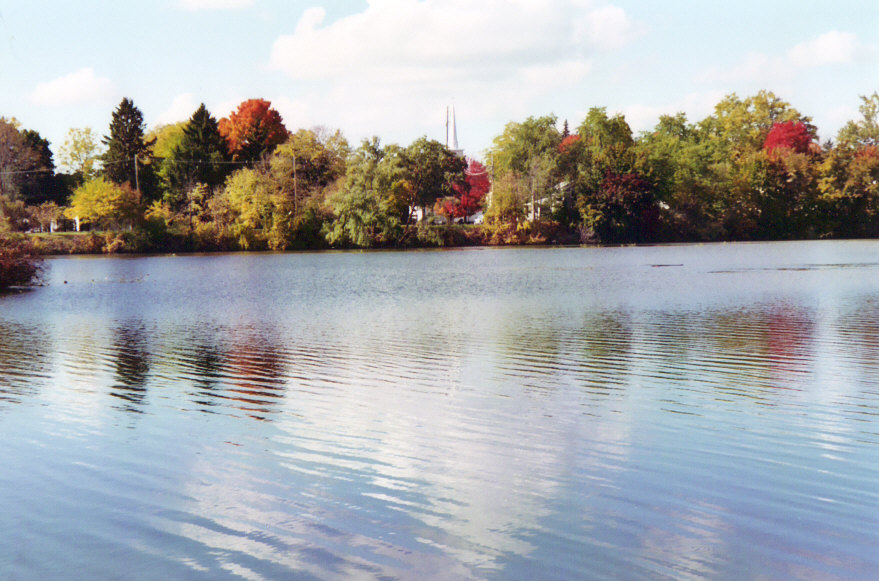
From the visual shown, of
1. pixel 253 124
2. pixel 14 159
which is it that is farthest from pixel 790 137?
pixel 14 159

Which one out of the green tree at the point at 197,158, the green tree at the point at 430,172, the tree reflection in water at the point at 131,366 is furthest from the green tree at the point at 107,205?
the tree reflection in water at the point at 131,366

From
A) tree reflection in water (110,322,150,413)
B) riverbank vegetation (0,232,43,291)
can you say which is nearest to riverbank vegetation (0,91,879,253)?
riverbank vegetation (0,232,43,291)

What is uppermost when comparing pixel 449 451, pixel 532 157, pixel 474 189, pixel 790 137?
pixel 790 137

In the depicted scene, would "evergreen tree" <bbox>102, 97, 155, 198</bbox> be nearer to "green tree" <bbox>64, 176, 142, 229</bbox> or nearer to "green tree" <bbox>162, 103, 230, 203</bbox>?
"green tree" <bbox>162, 103, 230, 203</bbox>

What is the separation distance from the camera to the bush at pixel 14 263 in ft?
Answer: 118

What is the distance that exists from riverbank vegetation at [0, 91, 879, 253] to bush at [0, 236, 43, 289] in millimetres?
37108

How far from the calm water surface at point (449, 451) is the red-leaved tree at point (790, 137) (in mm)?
89540

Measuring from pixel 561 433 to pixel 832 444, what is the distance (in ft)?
8.71

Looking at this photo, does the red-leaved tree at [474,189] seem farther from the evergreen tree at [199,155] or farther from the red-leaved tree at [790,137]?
the red-leaved tree at [790,137]

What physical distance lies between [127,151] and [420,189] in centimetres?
3024

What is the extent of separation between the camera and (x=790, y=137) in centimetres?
10131

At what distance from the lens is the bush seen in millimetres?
35875

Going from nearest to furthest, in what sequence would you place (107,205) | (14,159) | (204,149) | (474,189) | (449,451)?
(449,451) → (107,205) → (204,149) → (14,159) → (474,189)

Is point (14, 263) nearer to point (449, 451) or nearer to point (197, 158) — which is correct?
point (449, 451)
